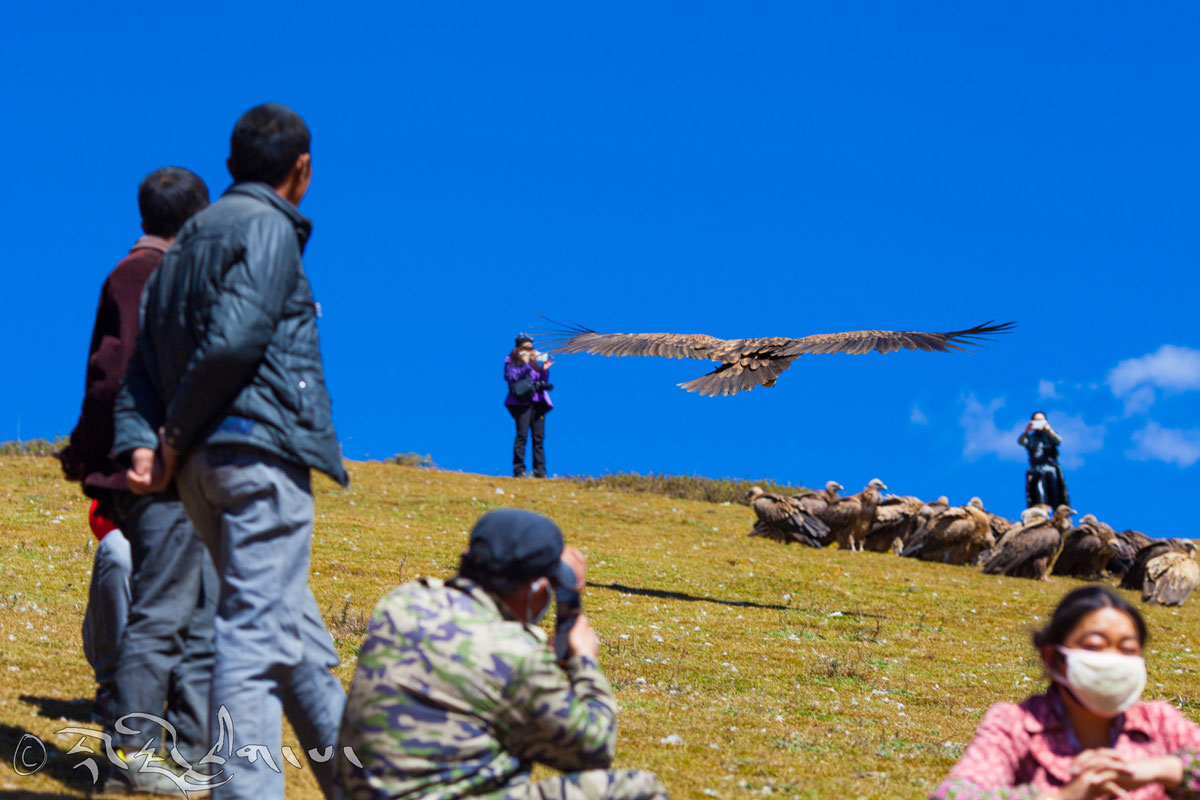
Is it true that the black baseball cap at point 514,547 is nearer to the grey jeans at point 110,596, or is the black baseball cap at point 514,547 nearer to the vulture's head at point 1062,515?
the grey jeans at point 110,596

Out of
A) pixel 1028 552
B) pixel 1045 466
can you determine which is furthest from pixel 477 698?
pixel 1045 466

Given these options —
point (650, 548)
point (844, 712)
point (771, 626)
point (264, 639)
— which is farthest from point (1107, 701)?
point (650, 548)

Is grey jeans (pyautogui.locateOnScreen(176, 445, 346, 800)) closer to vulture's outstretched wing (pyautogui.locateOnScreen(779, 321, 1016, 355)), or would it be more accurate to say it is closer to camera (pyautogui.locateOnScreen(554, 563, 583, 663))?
camera (pyautogui.locateOnScreen(554, 563, 583, 663))

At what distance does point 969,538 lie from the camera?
21.2m

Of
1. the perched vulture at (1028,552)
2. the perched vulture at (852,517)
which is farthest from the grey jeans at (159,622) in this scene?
the perched vulture at (1028,552)

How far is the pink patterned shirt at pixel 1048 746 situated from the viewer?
3.45m

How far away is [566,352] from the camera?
1872 centimetres

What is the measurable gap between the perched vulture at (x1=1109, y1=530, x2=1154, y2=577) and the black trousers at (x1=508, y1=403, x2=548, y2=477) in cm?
1181

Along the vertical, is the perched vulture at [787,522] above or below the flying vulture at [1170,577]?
above

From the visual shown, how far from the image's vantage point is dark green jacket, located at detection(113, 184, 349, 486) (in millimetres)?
3826

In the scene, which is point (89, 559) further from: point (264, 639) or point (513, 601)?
point (513, 601)

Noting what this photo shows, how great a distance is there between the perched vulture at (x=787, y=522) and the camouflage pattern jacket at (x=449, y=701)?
674 inches

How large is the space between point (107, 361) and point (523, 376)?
19265 millimetres

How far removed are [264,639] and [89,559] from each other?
8427 mm
